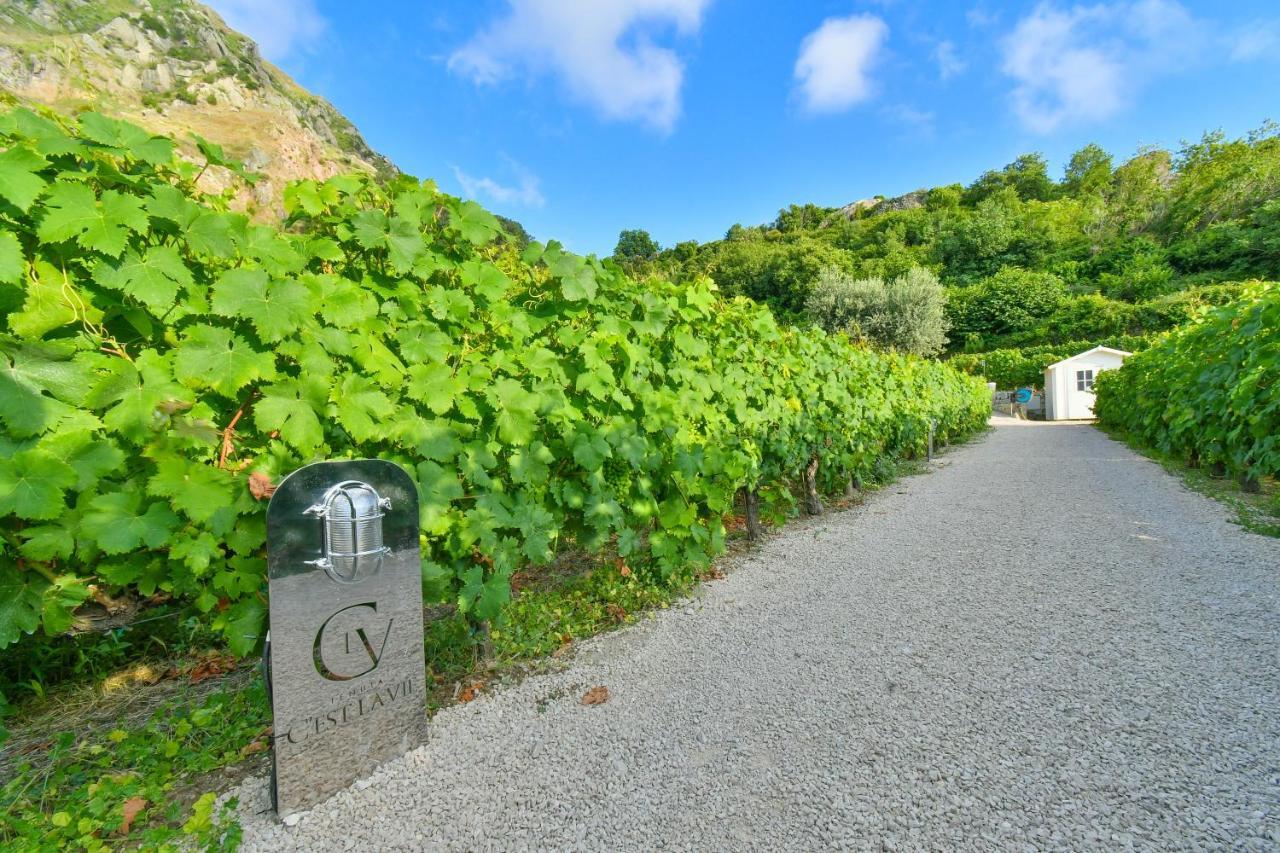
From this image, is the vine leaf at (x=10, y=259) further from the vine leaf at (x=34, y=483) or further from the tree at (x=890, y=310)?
the tree at (x=890, y=310)

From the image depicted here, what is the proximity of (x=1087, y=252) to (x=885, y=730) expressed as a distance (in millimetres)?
53035

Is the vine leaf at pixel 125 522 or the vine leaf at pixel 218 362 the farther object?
the vine leaf at pixel 218 362

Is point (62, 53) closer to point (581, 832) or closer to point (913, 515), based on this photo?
point (581, 832)

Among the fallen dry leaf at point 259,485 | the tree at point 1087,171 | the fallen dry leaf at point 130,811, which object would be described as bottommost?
the fallen dry leaf at point 130,811

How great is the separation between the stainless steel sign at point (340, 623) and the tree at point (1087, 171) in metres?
71.0

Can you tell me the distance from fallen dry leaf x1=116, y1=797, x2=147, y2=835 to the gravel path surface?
24 centimetres

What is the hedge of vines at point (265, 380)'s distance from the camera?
1372 mm

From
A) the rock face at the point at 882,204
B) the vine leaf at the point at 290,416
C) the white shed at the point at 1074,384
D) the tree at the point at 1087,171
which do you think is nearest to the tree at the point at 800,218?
the rock face at the point at 882,204

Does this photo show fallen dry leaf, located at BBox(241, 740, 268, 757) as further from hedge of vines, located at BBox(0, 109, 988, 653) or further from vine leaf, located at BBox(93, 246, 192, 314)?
vine leaf, located at BBox(93, 246, 192, 314)

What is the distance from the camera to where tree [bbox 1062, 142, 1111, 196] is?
177ft

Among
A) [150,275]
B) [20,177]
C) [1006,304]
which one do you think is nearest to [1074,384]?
[1006,304]

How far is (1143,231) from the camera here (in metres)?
41.2

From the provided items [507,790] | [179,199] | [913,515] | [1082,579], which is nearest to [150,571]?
[179,199]

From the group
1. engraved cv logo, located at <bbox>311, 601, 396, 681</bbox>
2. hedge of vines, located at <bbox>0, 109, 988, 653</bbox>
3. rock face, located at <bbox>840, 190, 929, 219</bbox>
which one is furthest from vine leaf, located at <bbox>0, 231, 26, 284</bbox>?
rock face, located at <bbox>840, 190, 929, 219</bbox>
